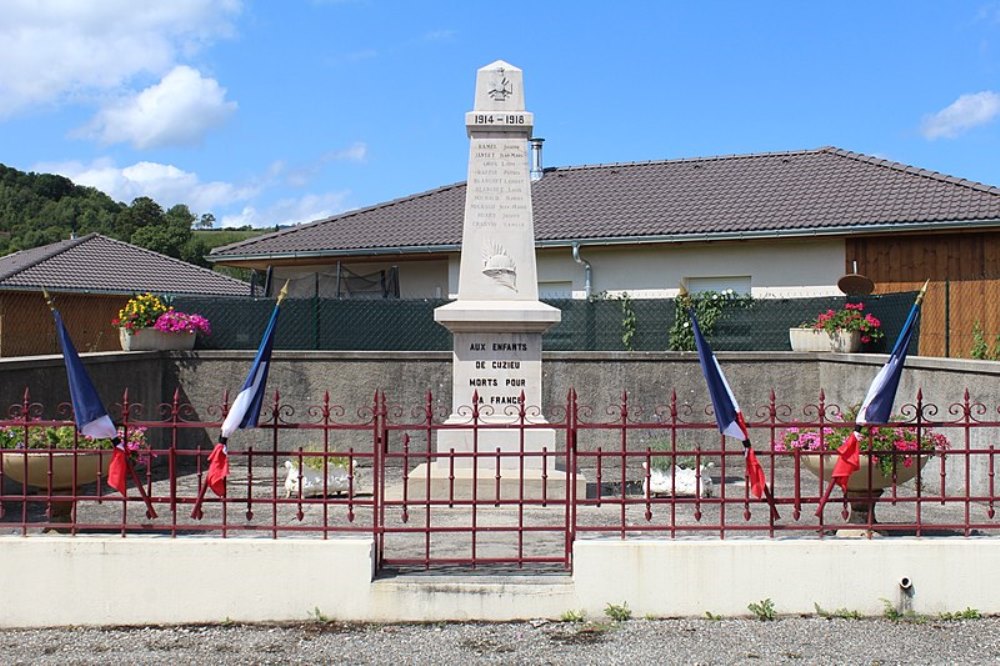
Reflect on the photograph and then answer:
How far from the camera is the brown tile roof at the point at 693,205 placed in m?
17.7

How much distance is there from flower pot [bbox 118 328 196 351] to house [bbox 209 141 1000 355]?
5.89 meters

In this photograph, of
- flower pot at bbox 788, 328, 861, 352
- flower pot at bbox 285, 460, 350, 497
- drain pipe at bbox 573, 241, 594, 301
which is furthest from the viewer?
drain pipe at bbox 573, 241, 594, 301

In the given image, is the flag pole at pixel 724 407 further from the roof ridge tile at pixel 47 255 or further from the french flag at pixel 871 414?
the roof ridge tile at pixel 47 255

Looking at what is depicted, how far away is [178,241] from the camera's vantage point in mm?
58031

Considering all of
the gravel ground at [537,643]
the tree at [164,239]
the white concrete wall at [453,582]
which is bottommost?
the gravel ground at [537,643]

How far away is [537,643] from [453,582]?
0.71 meters

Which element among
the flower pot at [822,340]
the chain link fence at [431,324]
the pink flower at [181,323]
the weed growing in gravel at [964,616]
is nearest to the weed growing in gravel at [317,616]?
the weed growing in gravel at [964,616]

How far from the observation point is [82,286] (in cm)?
2462

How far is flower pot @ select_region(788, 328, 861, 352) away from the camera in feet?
45.0

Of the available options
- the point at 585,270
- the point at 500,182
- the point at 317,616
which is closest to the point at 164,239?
the point at 585,270

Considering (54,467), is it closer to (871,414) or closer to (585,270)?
(871,414)

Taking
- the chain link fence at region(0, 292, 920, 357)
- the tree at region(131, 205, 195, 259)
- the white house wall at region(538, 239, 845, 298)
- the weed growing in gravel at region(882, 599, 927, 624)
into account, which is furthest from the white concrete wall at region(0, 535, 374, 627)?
the tree at region(131, 205, 195, 259)

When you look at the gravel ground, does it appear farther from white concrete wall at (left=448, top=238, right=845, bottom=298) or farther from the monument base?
white concrete wall at (left=448, top=238, right=845, bottom=298)

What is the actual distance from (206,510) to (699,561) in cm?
540
